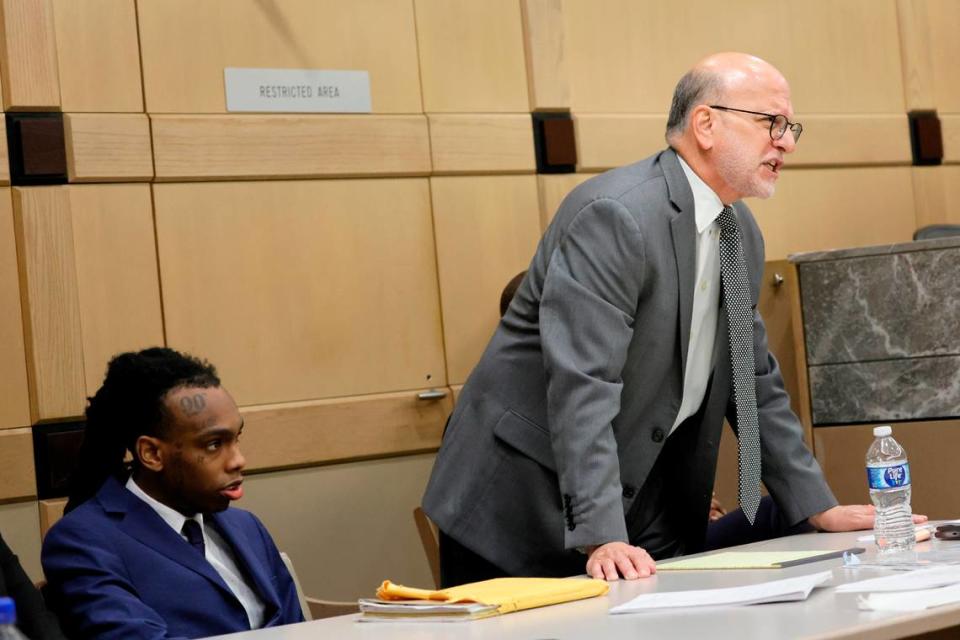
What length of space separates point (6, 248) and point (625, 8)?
2.45 metres

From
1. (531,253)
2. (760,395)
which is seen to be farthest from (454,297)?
(760,395)

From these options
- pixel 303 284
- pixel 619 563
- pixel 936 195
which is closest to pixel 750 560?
pixel 619 563

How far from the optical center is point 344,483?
4434 millimetres

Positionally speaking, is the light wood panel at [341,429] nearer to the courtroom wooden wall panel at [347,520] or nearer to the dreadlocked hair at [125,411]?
the courtroom wooden wall panel at [347,520]

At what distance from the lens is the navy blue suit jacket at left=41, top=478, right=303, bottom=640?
93.4 inches

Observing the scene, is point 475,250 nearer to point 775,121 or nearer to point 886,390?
point 886,390

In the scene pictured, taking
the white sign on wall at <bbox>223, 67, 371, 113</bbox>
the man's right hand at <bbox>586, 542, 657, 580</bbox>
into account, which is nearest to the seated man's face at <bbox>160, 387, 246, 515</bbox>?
the man's right hand at <bbox>586, 542, 657, 580</bbox>

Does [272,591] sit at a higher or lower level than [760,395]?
lower

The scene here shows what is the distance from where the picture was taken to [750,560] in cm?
241

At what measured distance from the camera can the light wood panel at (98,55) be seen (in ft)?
A: 13.4

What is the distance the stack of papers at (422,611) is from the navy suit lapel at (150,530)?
0.58 meters

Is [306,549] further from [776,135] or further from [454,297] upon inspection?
[776,135]

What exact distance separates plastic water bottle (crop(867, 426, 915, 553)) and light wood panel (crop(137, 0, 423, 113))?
2.50 m

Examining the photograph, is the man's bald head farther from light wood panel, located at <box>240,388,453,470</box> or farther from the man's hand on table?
light wood panel, located at <box>240,388,453,470</box>
